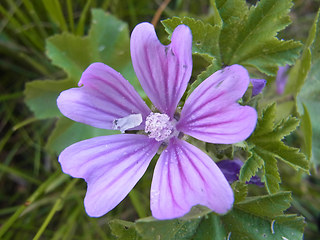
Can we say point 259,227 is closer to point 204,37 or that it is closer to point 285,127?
point 285,127

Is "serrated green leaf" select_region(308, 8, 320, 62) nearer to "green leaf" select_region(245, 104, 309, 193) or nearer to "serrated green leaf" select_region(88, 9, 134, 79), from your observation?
"green leaf" select_region(245, 104, 309, 193)

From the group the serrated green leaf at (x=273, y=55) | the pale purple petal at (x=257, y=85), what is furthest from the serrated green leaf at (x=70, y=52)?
the pale purple petal at (x=257, y=85)

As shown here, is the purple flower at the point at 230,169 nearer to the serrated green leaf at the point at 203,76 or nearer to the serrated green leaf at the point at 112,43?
the serrated green leaf at the point at 203,76

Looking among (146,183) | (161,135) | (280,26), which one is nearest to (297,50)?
(280,26)

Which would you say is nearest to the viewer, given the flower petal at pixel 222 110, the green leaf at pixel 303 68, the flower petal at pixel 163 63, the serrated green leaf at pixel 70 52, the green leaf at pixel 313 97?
the flower petal at pixel 222 110

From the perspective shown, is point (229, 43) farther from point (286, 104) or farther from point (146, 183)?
point (146, 183)

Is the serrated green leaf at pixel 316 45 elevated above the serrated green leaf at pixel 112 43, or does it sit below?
above

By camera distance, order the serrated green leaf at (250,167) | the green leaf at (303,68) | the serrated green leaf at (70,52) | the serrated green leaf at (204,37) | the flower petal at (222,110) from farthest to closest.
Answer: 1. the serrated green leaf at (70,52)
2. the green leaf at (303,68)
3. the serrated green leaf at (204,37)
4. the serrated green leaf at (250,167)
5. the flower petal at (222,110)
